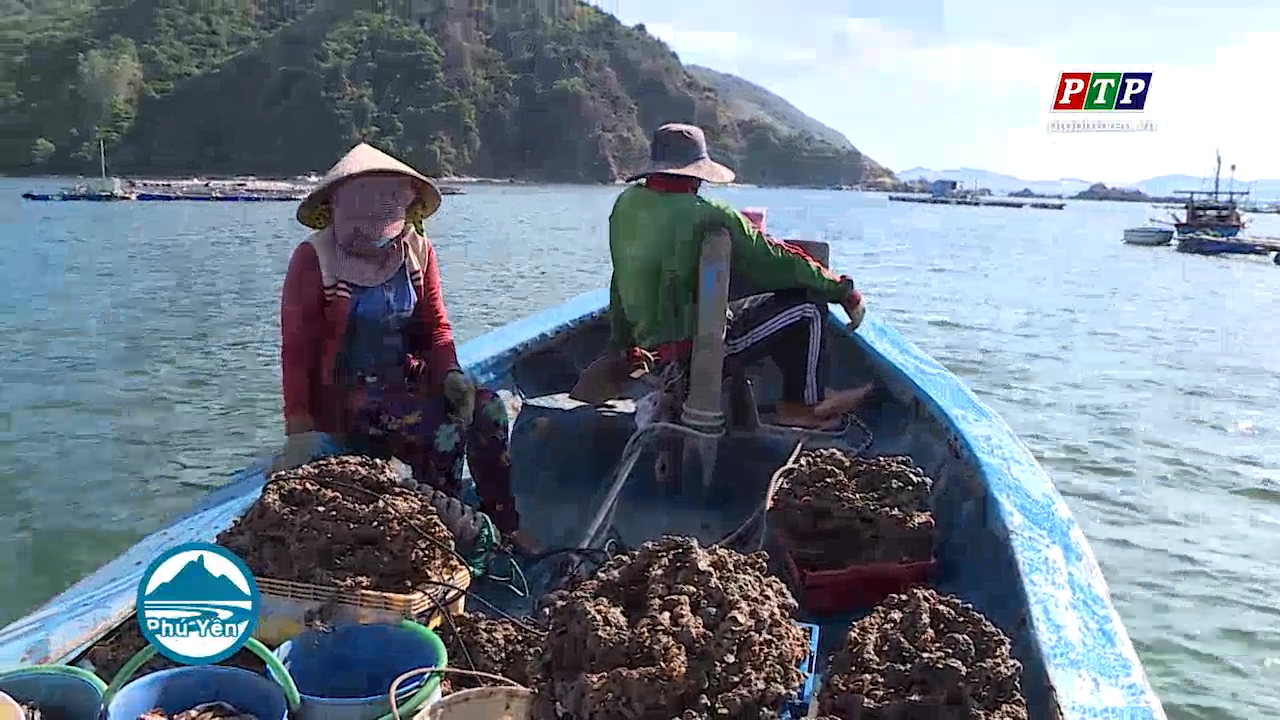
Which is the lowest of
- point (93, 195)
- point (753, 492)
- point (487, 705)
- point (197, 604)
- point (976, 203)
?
point (93, 195)

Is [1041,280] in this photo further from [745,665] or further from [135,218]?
[135,218]

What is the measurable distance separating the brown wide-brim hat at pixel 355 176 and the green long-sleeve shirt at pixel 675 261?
840mm

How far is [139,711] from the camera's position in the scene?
1695mm

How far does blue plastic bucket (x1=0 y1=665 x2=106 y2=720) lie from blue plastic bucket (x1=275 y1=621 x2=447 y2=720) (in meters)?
0.32

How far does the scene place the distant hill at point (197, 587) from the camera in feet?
5.20

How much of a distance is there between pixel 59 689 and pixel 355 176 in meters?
1.60

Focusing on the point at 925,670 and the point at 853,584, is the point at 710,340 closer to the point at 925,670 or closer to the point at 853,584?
the point at 853,584

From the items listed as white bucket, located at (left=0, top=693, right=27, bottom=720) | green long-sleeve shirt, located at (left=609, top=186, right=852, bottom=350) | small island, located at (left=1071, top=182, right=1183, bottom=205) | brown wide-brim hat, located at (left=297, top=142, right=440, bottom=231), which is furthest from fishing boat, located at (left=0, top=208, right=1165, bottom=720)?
small island, located at (left=1071, top=182, right=1183, bottom=205)

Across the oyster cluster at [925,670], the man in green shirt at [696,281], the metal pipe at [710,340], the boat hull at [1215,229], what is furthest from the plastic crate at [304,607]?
the boat hull at [1215,229]

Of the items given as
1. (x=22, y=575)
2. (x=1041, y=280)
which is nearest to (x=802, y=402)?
(x=22, y=575)

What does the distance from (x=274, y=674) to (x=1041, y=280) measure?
1127 inches

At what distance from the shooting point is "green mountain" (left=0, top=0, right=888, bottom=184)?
8594 centimetres

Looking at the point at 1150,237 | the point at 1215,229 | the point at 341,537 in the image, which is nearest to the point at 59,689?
the point at 341,537

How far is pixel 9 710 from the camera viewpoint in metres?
1.56
